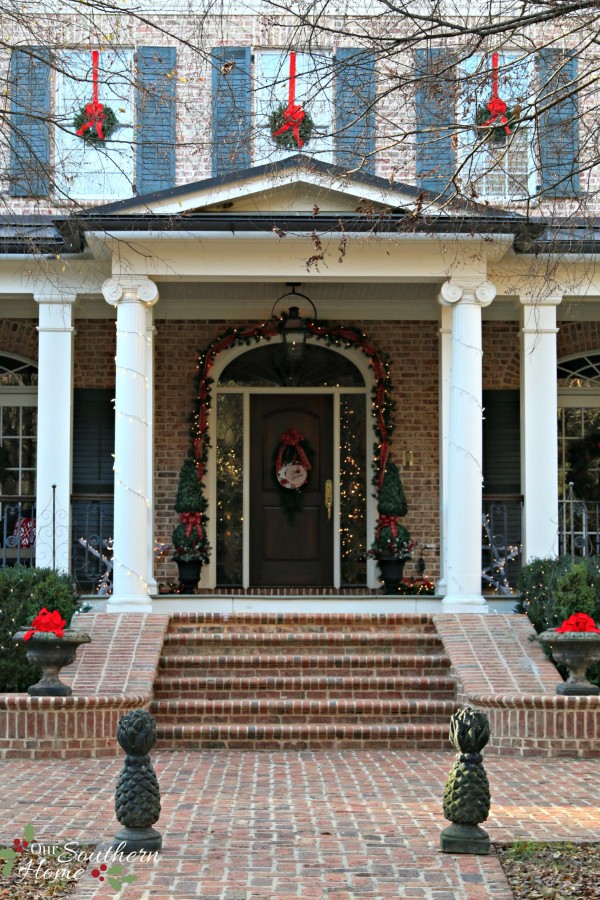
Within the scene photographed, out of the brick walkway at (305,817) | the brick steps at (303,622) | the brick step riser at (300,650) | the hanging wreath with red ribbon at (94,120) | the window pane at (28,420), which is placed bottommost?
the brick walkway at (305,817)

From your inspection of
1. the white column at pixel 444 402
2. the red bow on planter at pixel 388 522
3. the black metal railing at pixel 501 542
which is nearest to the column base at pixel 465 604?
the white column at pixel 444 402

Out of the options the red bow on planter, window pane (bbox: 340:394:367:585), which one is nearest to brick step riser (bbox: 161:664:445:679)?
the red bow on planter

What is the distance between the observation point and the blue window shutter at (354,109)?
699 cm

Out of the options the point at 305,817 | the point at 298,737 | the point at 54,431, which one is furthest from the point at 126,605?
the point at 305,817

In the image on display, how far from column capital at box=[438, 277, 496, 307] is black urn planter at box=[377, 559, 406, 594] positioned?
9.87 ft

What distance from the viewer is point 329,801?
7652 millimetres

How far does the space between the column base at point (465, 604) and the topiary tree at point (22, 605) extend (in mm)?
3397

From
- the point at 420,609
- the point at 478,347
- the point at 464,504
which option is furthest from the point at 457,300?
the point at 420,609

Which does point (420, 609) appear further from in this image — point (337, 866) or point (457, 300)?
point (337, 866)

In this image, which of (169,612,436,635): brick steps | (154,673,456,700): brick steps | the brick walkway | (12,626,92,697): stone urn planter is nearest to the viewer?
the brick walkway

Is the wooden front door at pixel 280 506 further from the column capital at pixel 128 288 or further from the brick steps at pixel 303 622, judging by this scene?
the column capital at pixel 128 288

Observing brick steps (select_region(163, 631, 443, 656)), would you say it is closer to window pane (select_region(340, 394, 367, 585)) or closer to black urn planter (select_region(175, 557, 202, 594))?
black urn planter (select_region(175, 557, 202, 594))

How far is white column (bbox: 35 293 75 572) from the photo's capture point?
479 inches

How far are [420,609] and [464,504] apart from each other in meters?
1.12
